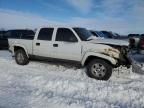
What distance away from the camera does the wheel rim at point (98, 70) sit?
8729mm

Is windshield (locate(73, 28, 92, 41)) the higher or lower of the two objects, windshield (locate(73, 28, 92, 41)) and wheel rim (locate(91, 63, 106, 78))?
the higher

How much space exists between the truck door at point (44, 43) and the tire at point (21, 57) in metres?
0.78

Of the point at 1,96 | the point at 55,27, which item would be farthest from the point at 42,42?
the point at 1,96

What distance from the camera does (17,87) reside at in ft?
23.5

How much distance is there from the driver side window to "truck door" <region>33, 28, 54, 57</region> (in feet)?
1.32

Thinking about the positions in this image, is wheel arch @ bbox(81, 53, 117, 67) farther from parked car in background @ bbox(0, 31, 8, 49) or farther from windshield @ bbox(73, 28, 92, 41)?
parked car in background @ bbox(0, 31, 8, 49)

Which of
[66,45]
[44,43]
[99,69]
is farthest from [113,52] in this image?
[44,43]

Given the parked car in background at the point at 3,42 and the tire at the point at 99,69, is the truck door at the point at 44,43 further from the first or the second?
the parked car in background at the point at 3,42

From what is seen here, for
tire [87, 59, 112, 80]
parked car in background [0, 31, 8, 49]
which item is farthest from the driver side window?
parked car in background [0, 31, 8, 49]

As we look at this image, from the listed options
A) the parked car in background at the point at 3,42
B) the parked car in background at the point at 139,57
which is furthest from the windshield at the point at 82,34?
the parked car in background at the point at 3,42

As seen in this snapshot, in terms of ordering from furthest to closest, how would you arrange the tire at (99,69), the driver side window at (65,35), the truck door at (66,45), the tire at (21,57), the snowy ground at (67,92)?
the tire at (21,57) → the driver side window at (65,35) → the truck door at (66,45) → the tire at (99,69) → the snowy ground at (67,92)

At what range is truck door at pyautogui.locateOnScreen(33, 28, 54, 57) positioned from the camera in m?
10.3

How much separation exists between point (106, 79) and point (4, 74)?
3716 mm

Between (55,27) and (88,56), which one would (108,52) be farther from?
(55,27)
